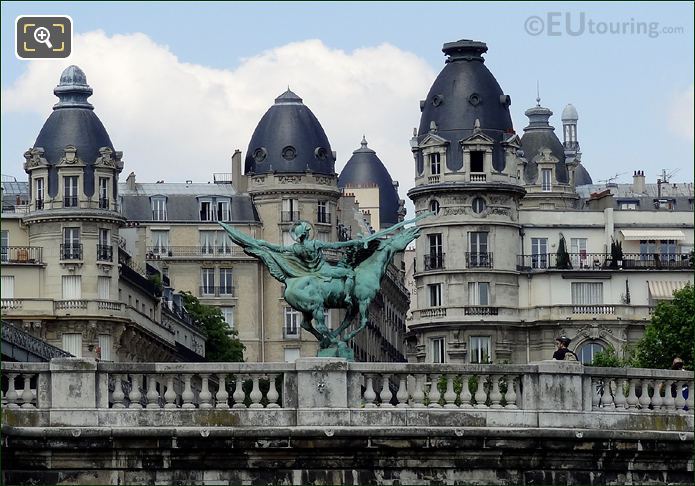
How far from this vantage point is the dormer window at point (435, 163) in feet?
550

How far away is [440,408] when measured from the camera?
41906 mm

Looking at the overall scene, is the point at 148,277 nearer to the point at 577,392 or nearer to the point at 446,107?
the point at 446,107

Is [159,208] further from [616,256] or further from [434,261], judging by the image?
[616,256]

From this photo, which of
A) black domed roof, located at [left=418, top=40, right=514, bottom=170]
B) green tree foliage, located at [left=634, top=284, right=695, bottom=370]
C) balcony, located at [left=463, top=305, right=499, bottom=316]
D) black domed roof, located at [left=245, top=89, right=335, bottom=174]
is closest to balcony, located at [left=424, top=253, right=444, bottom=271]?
balcony, located at [left=463, top=305, right=499, bottom=316]

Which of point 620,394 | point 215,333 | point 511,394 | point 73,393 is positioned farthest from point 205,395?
point 215,333

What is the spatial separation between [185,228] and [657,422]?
144630 mm

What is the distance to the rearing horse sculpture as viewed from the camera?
1684 inches

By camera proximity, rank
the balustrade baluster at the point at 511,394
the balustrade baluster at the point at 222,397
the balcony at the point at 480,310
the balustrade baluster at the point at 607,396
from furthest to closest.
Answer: the balcony at the point at 480,310
the balustrade baluster at the point at 607,396
the balustrade baluster at the point at 511,394
the balustrade baluster at the point at 222,397

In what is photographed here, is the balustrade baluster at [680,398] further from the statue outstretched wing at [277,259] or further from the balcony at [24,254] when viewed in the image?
the balcony at [24,254]

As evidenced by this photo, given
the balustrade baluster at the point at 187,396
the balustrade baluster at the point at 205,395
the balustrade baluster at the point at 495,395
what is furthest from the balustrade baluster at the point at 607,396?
the balustrade baluster at the point at 187,396

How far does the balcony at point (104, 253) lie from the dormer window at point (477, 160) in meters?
23.9

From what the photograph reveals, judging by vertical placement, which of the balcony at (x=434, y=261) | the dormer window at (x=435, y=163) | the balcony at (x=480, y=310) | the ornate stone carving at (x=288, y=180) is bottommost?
the balcony at (x=480, y=310)

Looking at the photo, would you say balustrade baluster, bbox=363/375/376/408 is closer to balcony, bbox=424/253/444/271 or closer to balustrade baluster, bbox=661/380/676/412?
balustrade baluster, bbox=661/380/676/412

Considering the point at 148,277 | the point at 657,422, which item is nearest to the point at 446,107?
the point at 148,277
